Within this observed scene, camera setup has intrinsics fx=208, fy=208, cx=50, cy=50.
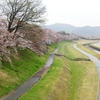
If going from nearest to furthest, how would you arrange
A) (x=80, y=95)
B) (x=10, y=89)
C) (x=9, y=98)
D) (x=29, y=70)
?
1. (x=9, y=98)
2. (x=10, y=89)
3. (x=80, y=95)
4. (x=29, y=70)

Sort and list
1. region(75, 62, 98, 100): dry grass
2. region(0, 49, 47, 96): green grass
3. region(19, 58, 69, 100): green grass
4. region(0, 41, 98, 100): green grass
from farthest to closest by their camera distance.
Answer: region(75, 62, 98, 100): dry grass, region(0, 49, 47, 96): green grass, region(0, 41, 98, 100): green grass, region(19, 58, 69, 100): green grass

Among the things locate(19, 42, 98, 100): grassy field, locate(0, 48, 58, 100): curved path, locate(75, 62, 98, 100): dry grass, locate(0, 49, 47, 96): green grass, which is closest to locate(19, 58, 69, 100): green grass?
locate(19, 42, 98, 100): grassy field

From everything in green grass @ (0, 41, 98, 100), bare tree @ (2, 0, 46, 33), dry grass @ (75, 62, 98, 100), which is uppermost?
bare tree @ (2, 0, 46, 33)

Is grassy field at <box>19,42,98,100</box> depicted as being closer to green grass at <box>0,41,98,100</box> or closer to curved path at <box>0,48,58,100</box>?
green grass at <box>0,41,98,100</box>

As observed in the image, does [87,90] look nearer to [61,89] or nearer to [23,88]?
[61,89]

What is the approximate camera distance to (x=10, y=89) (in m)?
27.8

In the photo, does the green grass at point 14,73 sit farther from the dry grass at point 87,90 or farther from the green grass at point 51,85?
the dry grass at point 87,90

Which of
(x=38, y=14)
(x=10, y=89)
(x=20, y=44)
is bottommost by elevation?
(x=10, y=89)

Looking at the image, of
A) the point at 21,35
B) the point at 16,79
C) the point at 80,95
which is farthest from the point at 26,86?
the point at 21,35

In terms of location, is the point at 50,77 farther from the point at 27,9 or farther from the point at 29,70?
the point at 27,9

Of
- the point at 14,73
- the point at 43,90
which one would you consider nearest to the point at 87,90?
the point at 43,90

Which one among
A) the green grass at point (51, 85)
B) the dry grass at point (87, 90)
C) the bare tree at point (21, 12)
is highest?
the bare tree at point (21, 12)

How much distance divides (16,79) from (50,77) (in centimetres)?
653

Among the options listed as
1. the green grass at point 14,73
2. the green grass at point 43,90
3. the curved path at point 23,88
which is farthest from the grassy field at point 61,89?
the green grass at point 14,73
